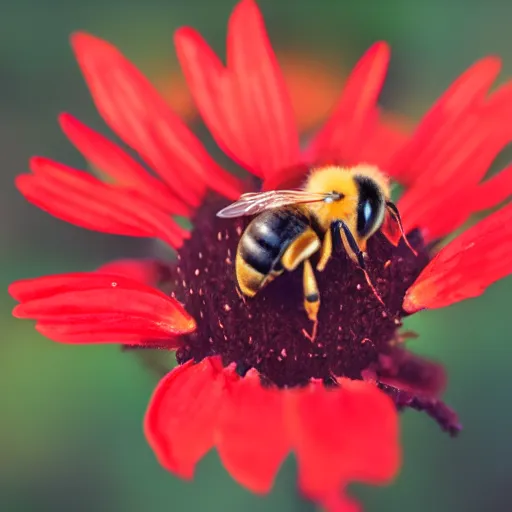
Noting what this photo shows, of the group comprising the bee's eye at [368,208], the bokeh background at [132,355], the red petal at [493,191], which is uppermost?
the red petal at [493,191]

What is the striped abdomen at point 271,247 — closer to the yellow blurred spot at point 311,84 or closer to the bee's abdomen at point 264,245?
the bee's abdomen at point 264,245

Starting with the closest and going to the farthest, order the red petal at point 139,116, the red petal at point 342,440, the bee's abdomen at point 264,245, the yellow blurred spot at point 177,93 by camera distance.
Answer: the red petal at point 342,440 → the bee's abdomen at point 264,245 → the red petal at point 139,116 → the yellow blurred spot at point 177,93

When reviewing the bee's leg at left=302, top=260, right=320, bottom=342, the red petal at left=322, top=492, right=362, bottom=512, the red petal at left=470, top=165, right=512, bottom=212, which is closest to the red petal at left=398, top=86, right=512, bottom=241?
the red petal at left=470, top=165, right=512, bottom=212

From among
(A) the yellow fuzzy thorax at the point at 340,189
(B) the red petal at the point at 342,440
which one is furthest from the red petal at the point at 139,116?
(B) the red petal at the point at 342,440

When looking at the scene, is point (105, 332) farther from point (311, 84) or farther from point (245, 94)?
point (311, 84)

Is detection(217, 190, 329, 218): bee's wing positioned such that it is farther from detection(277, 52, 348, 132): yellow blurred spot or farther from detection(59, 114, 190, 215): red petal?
detection(277, 52, 348, 132): yellow blurred spot

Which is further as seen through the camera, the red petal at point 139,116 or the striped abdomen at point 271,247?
the red petal at point 139,116
